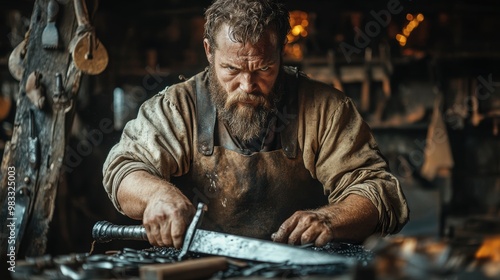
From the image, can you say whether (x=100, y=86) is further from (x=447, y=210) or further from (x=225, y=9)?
(x=447, y=210)

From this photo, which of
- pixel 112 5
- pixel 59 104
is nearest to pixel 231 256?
pixel 59 104

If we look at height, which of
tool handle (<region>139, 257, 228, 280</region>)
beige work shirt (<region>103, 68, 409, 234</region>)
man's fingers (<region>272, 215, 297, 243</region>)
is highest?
beige work shirt (<region>103, 68, 409, 234</region>)

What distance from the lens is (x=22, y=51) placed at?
5734 mm

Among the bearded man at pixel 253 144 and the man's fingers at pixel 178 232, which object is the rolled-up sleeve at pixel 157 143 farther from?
the man's fingers at pixel 178 232

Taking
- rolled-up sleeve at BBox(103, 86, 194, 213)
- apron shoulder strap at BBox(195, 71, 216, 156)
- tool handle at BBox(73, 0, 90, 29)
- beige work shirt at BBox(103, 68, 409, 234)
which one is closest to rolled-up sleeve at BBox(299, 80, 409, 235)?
beige work shirt at BBox(103, 68, 409, 234)

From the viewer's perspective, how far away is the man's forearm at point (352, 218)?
14.8ft

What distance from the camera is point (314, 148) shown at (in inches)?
199

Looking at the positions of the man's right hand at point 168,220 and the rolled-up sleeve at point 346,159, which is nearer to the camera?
the man's right hand at point 168,220

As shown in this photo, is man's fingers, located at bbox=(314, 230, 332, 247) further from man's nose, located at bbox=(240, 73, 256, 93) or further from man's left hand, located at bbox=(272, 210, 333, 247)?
man's nose, located at bbox=(240, 73, 256, 93)

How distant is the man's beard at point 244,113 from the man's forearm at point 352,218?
2.33 feet

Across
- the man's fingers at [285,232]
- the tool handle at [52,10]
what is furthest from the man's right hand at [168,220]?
the tool handle at [52,10]

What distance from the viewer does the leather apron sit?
4996mm

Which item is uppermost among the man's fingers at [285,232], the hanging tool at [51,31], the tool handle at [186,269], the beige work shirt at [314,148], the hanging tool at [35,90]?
the hanging tool at [51,31]

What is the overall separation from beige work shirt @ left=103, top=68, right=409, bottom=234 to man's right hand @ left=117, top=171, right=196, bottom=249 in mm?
152
